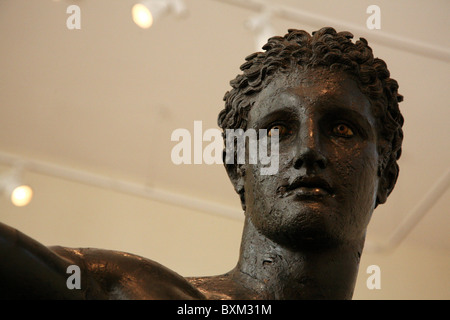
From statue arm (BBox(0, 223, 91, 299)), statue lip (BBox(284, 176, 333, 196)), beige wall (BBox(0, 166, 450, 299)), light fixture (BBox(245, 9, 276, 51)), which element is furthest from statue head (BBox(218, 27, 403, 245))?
beige wall (BBox(0, 166, 450, 299))

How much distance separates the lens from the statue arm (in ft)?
7.18

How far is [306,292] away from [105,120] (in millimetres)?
4459

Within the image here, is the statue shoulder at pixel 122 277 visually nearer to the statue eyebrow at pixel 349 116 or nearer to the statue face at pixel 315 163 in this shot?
the statue face at pixel 315 163

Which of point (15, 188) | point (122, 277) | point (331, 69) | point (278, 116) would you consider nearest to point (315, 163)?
point (278, 116)

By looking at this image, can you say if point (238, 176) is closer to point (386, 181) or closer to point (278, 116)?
point (278, 116)

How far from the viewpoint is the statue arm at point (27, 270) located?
2188 mm

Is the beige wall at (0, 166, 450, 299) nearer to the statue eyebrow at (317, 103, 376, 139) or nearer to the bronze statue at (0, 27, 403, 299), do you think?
the bronze statue at (0, 27, 403, 299)

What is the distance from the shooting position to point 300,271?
9.00ft

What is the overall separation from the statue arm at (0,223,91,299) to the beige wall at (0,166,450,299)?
470 centimetres

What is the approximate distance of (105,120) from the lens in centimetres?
696

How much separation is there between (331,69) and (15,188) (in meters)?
4.60

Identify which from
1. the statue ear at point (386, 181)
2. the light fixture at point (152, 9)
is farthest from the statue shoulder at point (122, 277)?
the light fixture at point (152, 9)

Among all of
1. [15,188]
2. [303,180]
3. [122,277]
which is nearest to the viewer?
[122,277]

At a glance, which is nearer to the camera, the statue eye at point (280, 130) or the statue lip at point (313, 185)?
the statue lip at point (313, 185)
